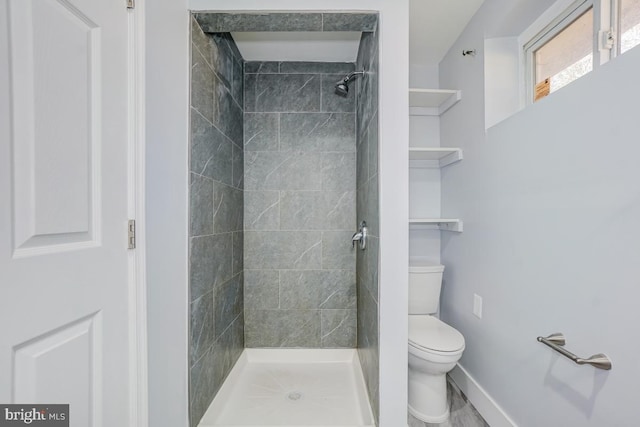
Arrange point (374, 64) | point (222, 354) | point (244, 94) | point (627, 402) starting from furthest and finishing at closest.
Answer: point (244, 94)
point (222, 354)
point (374, 64)
point (627, 402)

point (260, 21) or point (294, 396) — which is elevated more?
point (260, 21)

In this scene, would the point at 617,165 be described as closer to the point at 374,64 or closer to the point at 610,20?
the point at 610,20

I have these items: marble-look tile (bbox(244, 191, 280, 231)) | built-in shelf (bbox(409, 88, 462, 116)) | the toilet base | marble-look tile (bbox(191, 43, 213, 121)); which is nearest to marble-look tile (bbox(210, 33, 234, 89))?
marble-look tile (bbox(191, 43, 213, 121))

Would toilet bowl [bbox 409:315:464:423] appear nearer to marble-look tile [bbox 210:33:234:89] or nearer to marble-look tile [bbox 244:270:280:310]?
marble-look tile [bbox 244:270:280:310]

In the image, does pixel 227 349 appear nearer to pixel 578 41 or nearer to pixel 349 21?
pixel 349 21

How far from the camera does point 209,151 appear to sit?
1.59 meters

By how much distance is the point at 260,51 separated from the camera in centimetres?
218

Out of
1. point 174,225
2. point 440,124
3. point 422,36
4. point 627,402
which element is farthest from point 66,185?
point 440,124

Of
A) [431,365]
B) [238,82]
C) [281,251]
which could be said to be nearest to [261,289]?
[281,251]

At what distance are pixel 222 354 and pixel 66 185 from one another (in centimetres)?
144

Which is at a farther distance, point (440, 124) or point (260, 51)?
point (440, 124)

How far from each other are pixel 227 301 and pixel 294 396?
2.46 ft

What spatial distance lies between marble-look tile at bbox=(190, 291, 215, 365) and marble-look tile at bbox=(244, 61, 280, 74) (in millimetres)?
1787

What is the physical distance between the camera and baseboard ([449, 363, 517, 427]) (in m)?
1.56
